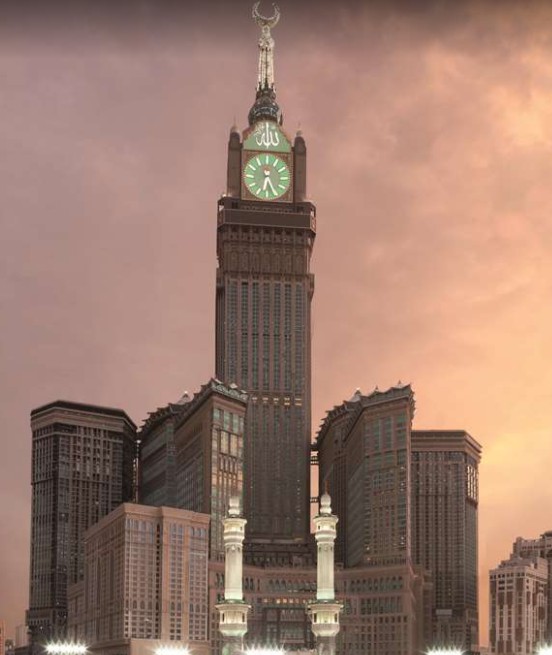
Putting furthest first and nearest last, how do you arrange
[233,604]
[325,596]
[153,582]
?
[153,582] < [325,596] < [233,604]

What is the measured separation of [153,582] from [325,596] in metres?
70.8

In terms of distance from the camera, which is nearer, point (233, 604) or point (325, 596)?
point (233, 604)

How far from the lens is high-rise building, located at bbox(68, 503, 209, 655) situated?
174 meters

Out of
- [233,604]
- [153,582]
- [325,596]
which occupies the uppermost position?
[325,596]

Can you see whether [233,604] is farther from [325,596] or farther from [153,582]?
[153,582]

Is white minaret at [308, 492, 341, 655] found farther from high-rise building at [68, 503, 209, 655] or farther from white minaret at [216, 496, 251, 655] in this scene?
high-rise building at [68, 503, 209, 655]

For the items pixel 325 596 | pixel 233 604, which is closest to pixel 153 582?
pixel 233 604

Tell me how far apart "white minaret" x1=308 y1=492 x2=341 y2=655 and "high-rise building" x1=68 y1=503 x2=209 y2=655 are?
200 feet

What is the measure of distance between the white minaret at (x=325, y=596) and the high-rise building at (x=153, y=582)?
60.8 metres

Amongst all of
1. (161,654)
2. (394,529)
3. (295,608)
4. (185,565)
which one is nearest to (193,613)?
(185,565)

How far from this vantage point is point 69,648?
10644cm

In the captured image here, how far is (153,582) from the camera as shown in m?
178

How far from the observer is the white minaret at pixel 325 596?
4338 inches

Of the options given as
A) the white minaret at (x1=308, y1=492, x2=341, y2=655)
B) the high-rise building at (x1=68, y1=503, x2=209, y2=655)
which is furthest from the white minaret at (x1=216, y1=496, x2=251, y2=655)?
the high-rise building at (x1=68, y1=503, x2=209, y2=655)
